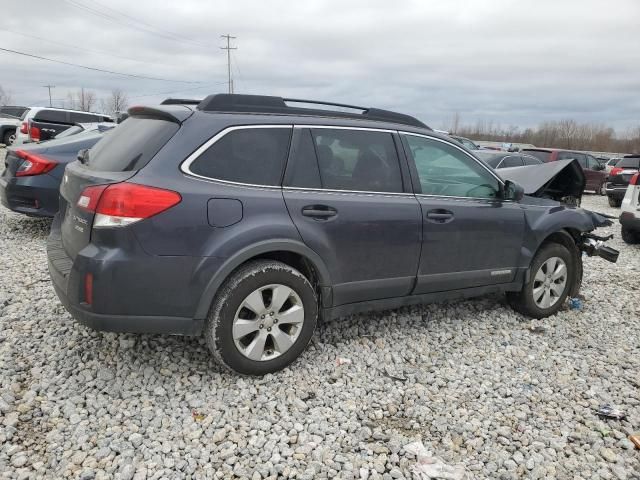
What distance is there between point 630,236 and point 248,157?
8.19m

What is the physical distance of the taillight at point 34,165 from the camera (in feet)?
20.0

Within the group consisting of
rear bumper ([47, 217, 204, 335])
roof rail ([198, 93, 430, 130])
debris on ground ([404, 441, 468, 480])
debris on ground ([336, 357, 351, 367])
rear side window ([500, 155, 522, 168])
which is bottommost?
debris on ground ([404, 441, 468, 480])

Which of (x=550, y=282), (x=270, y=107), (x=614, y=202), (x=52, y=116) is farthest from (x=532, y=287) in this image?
(x=52, y=116)

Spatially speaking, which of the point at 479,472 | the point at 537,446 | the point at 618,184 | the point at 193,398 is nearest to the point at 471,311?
the point at 537,446

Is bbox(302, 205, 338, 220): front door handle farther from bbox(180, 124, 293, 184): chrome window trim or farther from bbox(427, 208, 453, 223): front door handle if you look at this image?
bbox(427, 208, 453, 223): front door handle

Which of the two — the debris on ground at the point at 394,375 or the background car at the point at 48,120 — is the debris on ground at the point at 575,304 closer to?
the debris on ground at the point at 394,375

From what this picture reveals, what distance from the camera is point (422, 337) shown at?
4.16 m

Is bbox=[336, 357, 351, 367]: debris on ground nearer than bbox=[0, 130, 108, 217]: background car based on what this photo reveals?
Yes

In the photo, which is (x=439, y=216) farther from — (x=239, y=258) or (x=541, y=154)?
(x=541, y=154)

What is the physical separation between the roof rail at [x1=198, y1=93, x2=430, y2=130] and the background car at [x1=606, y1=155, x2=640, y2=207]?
1217 cm

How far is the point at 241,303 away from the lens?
312 centimetres

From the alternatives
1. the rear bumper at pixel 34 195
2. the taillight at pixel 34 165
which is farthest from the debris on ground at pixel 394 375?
the taillight at pixel 34 165

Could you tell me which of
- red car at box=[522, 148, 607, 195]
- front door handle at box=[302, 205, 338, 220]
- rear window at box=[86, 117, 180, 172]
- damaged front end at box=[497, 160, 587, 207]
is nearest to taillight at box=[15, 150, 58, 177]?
rear window at box=[86, 117, 180, 172]

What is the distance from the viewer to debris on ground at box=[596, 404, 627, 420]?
10.5 ft
